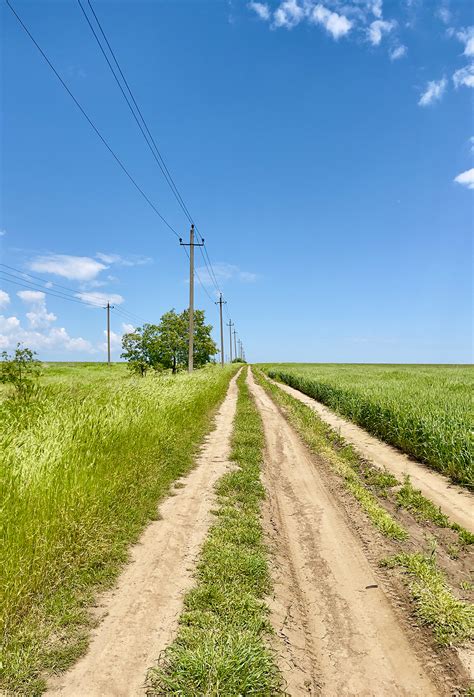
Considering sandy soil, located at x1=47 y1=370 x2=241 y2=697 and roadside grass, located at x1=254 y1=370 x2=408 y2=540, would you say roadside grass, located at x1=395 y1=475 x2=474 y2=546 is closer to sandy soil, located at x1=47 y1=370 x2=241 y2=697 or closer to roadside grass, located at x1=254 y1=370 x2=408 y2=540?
roadside grass, located at x1=254 y1=370 x2=408 y2=540

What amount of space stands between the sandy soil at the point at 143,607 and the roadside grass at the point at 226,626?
6.3 inches

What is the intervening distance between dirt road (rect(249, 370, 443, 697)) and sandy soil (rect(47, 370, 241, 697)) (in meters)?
1.11

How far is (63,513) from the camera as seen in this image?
14.6 feet

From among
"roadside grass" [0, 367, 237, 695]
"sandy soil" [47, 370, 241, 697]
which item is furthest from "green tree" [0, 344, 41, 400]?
"sandy soil" [47, 370, 241, 697]

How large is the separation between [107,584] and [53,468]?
1.68 m

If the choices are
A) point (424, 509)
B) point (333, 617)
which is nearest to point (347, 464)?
point (424, 509)

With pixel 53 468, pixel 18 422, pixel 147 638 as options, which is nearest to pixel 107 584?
pixel 147 638

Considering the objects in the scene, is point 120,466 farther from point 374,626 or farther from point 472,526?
point 472,526

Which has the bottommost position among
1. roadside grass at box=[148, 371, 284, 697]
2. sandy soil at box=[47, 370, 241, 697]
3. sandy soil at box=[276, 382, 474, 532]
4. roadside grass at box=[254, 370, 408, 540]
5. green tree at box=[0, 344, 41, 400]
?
sandy soil at box=[276, 382, 474, 532]

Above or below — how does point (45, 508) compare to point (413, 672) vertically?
above

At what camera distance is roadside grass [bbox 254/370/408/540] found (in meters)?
5.94

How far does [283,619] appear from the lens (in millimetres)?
3627

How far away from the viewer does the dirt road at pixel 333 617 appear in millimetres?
3008

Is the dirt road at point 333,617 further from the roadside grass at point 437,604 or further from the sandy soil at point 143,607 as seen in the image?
the sandy soil at point 143,607
